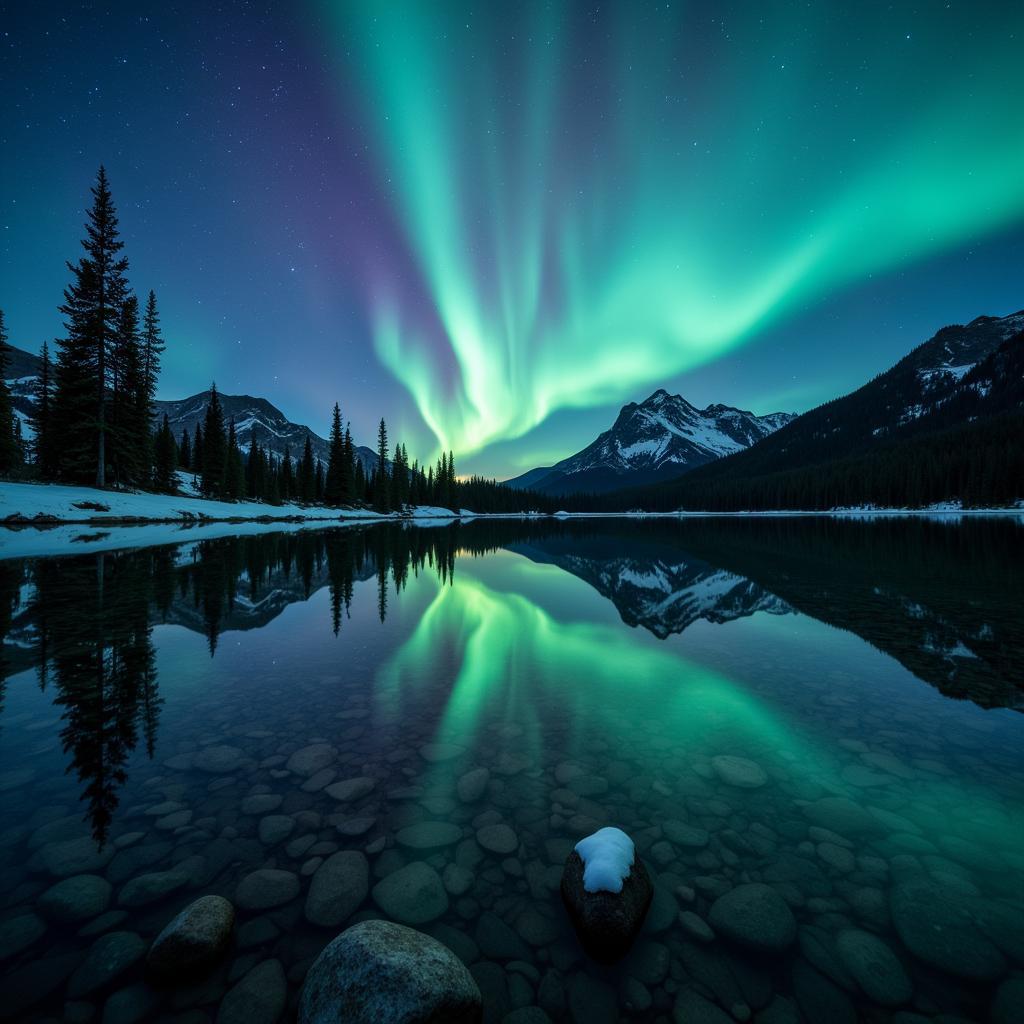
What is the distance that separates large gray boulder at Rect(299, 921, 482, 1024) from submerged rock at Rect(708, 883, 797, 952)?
1.96 metres

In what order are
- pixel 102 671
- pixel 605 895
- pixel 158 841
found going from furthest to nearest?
pixel 102 671 < pixel 158 841 < pixel 605 895

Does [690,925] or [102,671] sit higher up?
[102,671]

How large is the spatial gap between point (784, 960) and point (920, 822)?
8.84 feet

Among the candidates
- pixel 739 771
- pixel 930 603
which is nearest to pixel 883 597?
pixel 930 603

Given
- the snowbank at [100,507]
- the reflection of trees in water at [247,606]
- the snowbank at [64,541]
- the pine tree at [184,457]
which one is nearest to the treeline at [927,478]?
the reflection of trees in water at [247,606]

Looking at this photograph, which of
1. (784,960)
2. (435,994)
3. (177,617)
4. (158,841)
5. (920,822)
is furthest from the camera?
(177,617)

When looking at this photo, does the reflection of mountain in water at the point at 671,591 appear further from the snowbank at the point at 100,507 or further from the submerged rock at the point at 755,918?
the snowbank at the point at 100,507

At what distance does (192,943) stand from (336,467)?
99891 mm

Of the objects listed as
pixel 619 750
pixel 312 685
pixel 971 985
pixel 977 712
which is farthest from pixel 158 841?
pixel 977 712

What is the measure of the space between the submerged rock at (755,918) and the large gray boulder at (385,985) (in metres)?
1.96

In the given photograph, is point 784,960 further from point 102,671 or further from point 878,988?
point 102,671

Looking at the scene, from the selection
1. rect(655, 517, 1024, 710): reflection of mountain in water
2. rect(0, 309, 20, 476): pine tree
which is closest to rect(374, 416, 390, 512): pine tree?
rect(0, 309, 20, 476): pine tree

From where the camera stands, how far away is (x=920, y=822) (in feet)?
15.1

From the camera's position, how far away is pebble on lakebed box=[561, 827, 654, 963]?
10.5 ft
